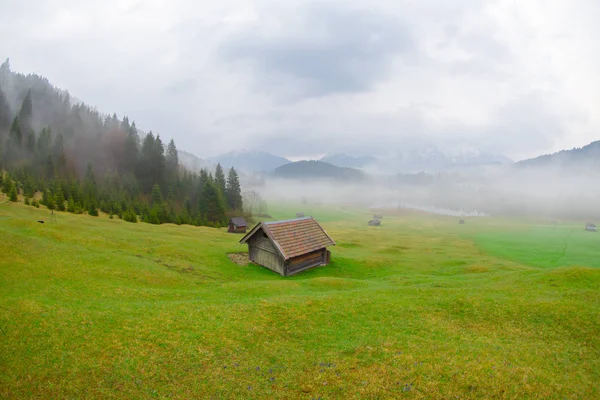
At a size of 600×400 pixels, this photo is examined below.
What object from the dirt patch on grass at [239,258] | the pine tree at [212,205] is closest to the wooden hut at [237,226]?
the pine tree at [212,205]

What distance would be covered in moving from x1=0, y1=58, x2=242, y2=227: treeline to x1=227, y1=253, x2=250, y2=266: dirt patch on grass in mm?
54233

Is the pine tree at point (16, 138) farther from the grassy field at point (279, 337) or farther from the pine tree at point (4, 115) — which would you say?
the grassy field at point (279, 337)

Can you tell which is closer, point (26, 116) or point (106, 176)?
point (106, 176)

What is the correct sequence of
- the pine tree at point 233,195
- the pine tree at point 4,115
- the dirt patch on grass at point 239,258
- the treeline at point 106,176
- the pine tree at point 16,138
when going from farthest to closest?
the pine tree at point 4,115
the pine tree at point 16,138
the pine tree at point 233,195
the treeline at point 106,176
the dirt patch on grass at point 239,258

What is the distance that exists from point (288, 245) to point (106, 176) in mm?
Answer: 138404

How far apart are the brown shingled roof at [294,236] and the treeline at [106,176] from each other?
61.1 metres

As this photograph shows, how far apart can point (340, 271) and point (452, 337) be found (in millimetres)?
26023

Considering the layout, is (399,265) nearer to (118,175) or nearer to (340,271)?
(340,271)

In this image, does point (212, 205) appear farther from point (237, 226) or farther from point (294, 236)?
point (294, 236)

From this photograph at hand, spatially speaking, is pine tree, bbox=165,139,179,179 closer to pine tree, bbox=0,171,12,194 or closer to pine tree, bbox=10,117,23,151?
pine tree, bbox=0,171,12,194

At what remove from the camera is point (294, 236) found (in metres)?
41.2

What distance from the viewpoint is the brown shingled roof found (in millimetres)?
38469

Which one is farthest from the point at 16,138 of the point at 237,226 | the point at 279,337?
the point at 279,337

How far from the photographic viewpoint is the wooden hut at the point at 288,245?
38.5 meters
